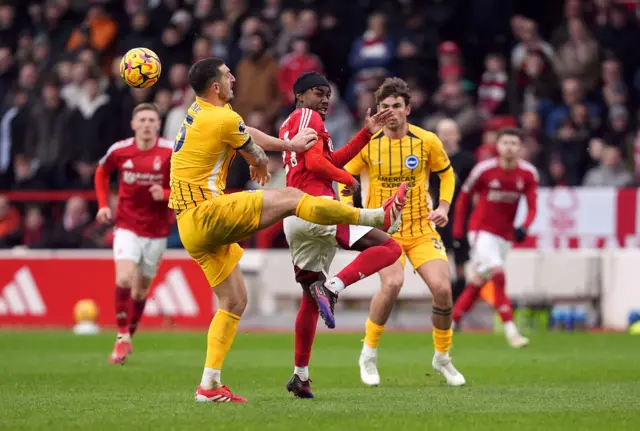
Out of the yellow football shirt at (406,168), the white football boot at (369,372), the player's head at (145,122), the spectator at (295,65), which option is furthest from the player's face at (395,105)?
the spectator at (295,65)

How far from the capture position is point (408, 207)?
36.4ft

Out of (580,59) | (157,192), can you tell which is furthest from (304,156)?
(580,59)

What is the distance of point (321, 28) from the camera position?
2261 cm

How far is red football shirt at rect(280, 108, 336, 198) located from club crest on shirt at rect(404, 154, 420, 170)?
1348mm

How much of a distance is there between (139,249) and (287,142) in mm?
4906

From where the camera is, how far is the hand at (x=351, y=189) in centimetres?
966

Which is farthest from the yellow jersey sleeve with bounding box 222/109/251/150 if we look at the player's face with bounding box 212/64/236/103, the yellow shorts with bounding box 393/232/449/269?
the yellow shorts with bounding box 393/232/449/269

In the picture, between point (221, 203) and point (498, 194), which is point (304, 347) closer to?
point (221, 203)

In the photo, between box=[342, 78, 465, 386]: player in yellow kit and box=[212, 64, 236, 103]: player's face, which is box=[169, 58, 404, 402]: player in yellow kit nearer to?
box=[212, 64, 236, 103]: player's face

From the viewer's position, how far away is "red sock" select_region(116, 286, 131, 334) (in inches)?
531

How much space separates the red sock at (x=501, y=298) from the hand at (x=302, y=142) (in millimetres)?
6761

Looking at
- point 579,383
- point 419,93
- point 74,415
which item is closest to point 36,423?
point 74,415

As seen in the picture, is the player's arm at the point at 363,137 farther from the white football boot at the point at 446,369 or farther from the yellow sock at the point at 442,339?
the white football boot at the point at 446,369

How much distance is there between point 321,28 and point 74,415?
1510cm
